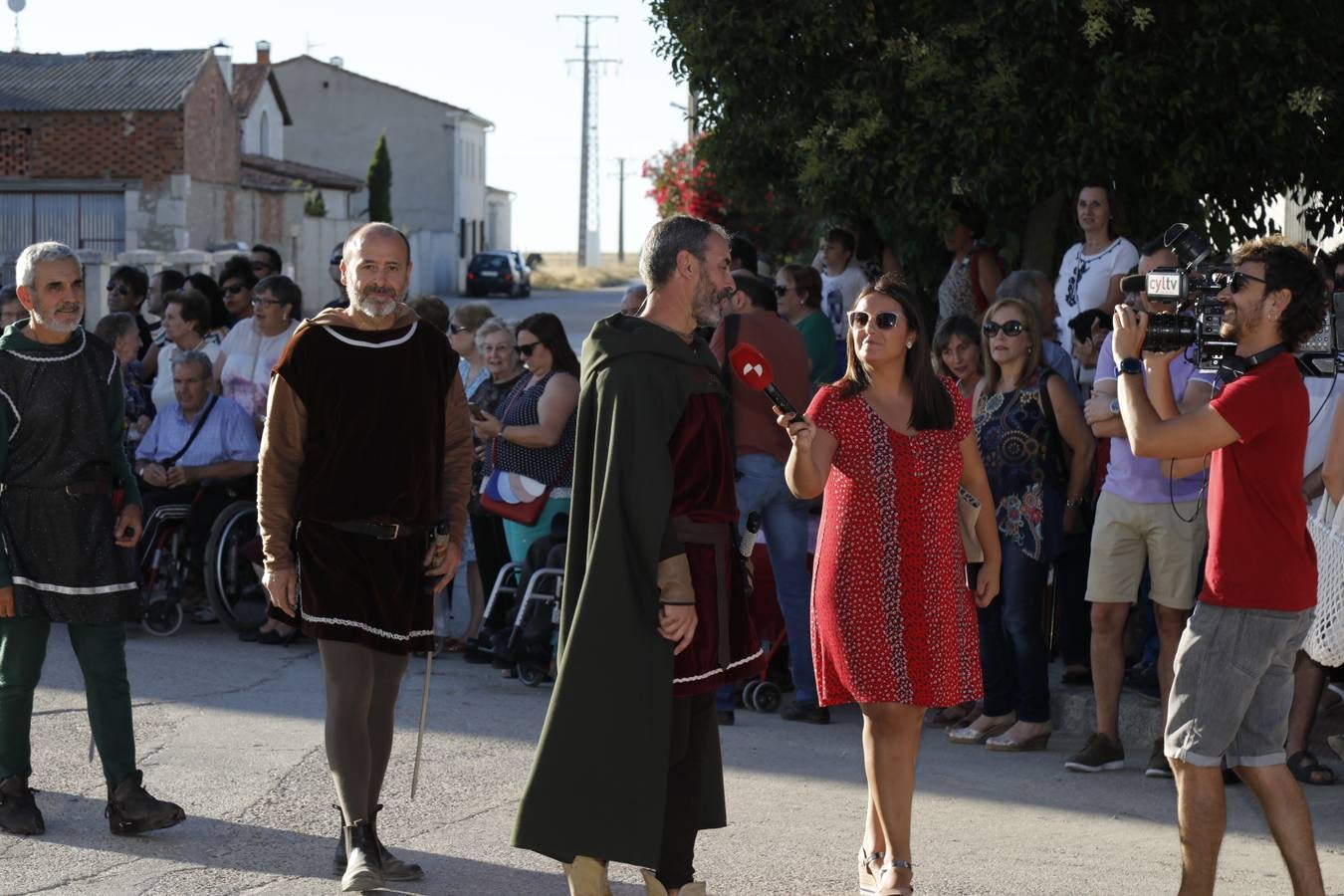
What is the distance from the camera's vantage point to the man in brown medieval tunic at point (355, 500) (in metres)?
5.57

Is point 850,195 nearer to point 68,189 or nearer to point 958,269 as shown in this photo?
point 958,269

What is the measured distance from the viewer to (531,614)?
29.1 ft

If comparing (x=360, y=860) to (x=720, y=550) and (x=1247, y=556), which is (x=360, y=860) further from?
(x=1247, y=556)

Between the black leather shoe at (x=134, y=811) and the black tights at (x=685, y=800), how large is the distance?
203 centimetres

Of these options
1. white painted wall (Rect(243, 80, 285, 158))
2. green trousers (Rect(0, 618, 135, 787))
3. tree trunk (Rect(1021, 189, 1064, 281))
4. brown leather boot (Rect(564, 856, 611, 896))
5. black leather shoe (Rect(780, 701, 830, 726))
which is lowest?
black leather shoe (Rect(780, 701, 830, 726))

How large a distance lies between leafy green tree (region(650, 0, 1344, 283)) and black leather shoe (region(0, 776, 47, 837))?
6429 mm

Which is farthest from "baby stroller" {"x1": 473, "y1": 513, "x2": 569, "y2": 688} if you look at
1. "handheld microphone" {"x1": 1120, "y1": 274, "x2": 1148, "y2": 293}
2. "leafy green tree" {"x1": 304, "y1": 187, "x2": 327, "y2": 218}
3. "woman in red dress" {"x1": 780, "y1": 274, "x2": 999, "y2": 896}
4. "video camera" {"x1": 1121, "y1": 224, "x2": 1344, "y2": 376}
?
"leafy green tree" {"x1": 304, "y1": 187, "x2": 327, "y2": 218}

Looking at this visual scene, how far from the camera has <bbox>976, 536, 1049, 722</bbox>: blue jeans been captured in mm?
7652

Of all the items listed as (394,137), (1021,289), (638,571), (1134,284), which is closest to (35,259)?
(638,571)

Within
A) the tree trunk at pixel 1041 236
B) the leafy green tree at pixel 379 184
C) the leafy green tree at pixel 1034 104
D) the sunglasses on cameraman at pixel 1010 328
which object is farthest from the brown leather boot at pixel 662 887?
the leafy green tree at pixel 379 184

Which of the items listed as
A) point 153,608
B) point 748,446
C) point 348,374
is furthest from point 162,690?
point 348,374

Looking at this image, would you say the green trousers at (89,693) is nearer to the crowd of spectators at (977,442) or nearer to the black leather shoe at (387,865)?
the black leather shoe at (387,865)

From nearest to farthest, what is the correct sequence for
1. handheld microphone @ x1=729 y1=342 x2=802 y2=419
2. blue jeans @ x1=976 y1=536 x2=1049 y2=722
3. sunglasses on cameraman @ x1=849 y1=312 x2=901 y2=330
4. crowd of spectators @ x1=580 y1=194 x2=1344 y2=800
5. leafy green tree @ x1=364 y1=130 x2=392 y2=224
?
handheld microphone @ x1=729 y1=342 x2=802 y2=419
sunglasses on cameraman @ x1=849 y1=312 x2=901 y2=330
crowd of spectators @ x1=580 y1=194 x2=1344 y2=800
blue jeans @ x1=976 y1=536 x2=1049 y2=722
leafy green tree @ x1=364 y1=130 x2=392 y2=224

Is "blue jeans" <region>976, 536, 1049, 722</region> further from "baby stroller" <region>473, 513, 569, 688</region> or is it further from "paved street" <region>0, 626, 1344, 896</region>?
"baby stroller" <region>473, 513, 569, 688</region>
